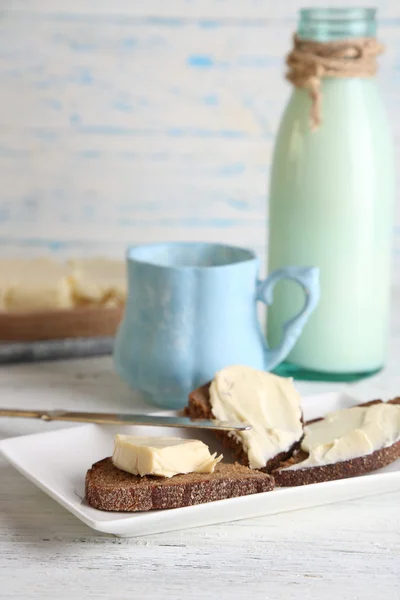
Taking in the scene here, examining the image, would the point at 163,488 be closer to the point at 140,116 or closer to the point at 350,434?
the point at 350,434

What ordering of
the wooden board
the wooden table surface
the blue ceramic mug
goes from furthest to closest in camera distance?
the wooden board → the blue ceramic mug → the wooden table surface

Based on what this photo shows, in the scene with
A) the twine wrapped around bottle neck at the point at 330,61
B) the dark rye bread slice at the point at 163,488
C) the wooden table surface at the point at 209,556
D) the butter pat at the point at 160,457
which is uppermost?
the twine wrapped around bottle neck at the point at 330,61

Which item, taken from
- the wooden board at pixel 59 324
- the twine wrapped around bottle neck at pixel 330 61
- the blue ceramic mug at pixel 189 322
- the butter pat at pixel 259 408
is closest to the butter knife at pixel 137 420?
the butter pat at pixel 259 408

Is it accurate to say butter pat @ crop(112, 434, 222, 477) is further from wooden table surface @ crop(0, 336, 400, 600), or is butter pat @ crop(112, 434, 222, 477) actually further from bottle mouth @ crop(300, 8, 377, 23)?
bottle mouth @ crop(300, 8, 377, 23)

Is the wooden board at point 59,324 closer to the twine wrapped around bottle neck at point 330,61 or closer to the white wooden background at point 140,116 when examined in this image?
the twine wrapped around bottle neck at point 330,61

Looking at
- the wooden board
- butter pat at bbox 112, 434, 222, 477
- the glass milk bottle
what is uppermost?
the glass milk bottle

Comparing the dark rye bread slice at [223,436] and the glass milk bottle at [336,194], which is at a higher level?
the glass milk bottle at [336,194]

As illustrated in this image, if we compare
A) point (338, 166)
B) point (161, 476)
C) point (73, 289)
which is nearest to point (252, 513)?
point (161, 476)

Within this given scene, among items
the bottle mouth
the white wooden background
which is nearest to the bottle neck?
the bottle mouth
